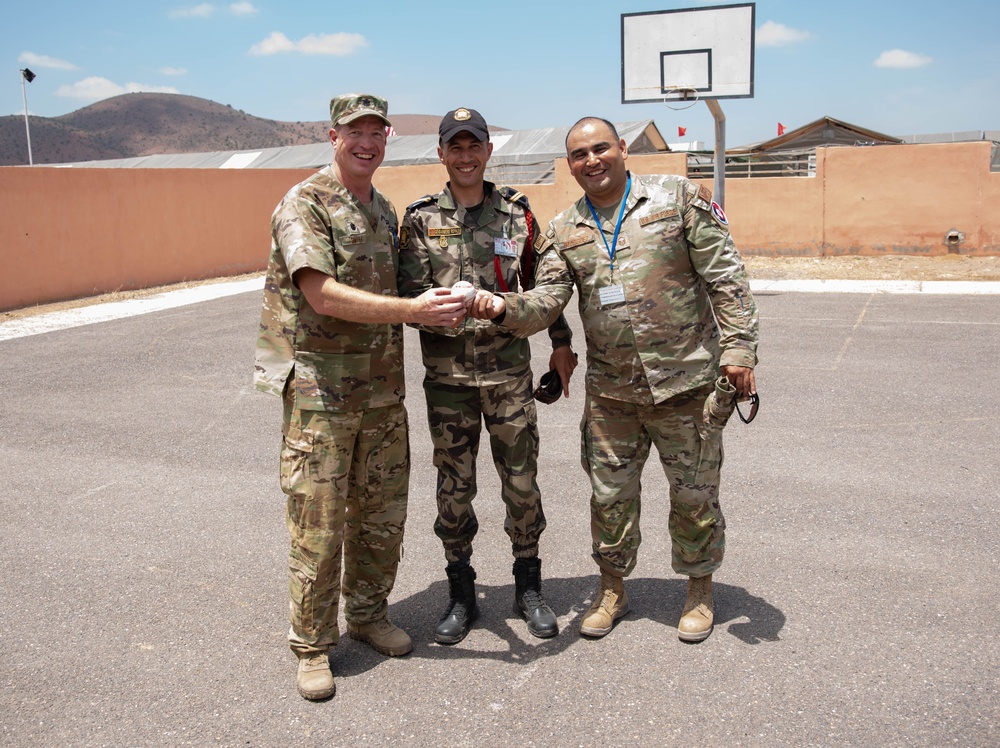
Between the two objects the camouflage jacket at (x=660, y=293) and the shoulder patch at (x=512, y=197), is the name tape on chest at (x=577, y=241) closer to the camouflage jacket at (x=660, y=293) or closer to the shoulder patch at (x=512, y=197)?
the camouflage jacket at (x=660, y=293)

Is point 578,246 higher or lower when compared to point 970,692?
higher

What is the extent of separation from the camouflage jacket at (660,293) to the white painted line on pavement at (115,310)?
383 inches

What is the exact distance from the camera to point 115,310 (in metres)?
12.9

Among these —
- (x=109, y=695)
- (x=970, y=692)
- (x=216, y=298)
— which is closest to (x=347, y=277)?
(x=109, y=695)

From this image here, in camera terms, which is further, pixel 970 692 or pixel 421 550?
pixel 421 550

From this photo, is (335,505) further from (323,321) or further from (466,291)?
(466,291)

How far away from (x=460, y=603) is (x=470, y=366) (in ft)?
3.19

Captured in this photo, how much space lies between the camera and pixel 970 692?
9.11ft

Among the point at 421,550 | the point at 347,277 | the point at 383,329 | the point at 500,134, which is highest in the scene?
the point at 500,134

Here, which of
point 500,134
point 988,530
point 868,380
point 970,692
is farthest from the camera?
point 500,134

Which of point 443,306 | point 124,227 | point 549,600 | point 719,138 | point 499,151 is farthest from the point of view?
point 499,151

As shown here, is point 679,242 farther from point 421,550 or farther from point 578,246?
point 421,550

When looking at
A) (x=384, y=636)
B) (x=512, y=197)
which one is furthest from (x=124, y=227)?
(x=384, y=636)

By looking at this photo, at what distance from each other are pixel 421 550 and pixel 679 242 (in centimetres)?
199
